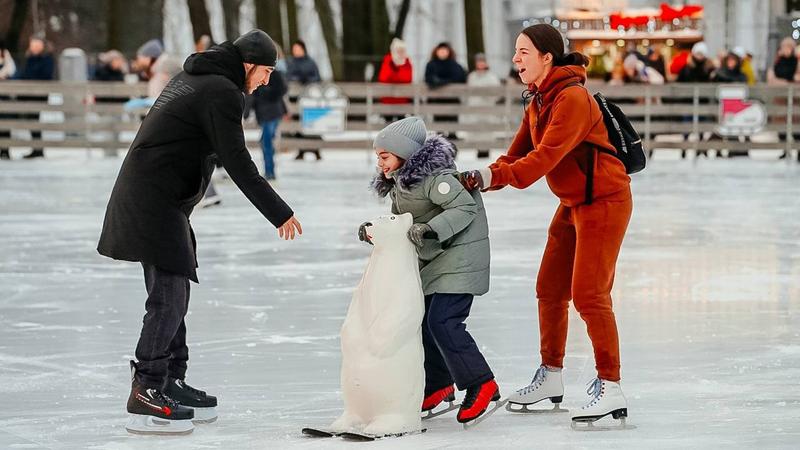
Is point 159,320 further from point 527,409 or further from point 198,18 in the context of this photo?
point 198,18

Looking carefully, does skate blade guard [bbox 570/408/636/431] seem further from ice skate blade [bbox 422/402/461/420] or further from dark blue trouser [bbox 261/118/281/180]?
dark blue trouser [bbox 261/118/281/180]

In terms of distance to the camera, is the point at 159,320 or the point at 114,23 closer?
the point at 159,320

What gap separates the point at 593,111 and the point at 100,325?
3.29 metres

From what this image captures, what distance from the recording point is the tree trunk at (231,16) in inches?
1451

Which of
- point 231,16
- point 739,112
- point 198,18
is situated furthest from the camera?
point 231,16

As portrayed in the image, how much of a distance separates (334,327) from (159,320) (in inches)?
93.5

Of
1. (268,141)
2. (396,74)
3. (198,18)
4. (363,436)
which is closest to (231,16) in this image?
(198,18)

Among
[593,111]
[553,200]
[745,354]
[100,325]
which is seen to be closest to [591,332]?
[593,111]

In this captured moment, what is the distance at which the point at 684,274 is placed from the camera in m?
9.74

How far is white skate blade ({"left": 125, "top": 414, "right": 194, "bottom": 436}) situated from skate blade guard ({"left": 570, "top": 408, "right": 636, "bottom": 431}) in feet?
4.31

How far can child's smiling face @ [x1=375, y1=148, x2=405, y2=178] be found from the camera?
211 inches

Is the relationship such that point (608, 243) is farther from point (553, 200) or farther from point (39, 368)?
point (553, 200)

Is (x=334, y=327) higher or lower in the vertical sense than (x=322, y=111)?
higher

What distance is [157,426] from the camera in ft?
17.5
